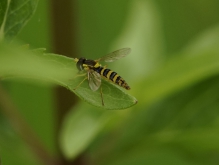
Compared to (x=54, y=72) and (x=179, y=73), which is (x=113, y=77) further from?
(x=54, y=72)

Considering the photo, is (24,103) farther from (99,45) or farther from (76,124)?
(76,124)

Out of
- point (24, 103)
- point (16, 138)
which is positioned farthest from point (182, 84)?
point (24, 103)

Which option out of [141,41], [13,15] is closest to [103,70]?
[13,15]

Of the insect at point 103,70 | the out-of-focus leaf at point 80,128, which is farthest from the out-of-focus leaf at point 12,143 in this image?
the insect at point 103,70

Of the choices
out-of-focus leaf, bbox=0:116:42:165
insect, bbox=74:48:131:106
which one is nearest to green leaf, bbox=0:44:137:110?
insect, bbox=74:48:131:106

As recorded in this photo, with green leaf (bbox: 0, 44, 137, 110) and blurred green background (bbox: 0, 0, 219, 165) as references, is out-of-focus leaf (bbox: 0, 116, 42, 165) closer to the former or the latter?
blurred green background (bbox: 0, 0, 219, 165)
